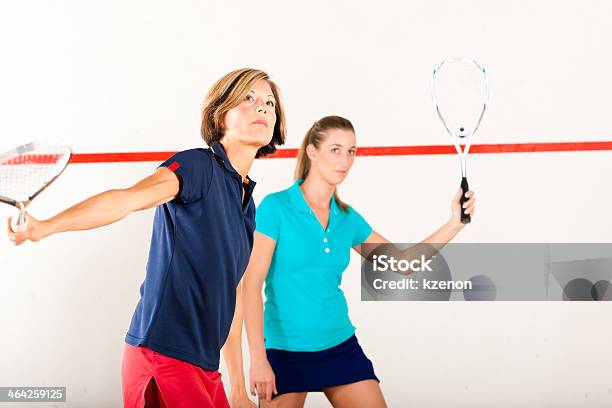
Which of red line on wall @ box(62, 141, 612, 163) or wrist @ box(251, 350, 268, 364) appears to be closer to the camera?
wrist @ box(251, 350, 268, 364)

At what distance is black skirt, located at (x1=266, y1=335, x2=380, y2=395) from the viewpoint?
85.4 inches

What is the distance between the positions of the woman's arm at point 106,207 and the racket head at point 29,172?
10 cm

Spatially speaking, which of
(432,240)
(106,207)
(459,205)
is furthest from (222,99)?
(432,240)

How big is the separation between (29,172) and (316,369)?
0.98 metres

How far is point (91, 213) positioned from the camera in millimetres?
1254

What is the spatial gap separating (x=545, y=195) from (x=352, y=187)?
0.74 metres

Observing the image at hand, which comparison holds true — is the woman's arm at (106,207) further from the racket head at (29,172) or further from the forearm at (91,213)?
the racket head at (29,172)

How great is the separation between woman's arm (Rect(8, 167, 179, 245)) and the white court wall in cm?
164

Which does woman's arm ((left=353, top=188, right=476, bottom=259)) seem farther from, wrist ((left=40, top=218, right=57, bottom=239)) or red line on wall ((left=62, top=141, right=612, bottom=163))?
wrist ((left=40, top=218, right=57, bottom=239))

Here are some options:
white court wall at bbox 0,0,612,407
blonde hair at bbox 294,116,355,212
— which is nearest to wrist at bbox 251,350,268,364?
blonde hair at bbox 294,116,355,212

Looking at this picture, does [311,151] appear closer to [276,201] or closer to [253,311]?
[276,201]

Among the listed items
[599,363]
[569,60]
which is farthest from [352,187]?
[599,363]

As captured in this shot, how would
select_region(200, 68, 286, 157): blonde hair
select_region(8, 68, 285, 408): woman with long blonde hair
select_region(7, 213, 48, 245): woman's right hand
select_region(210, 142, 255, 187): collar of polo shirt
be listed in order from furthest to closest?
select_region(200, 68, 286, 157): blonde hair, select_region(210, 142, 255, 187): collar of polo shirt, select_region(8, 68, 285, 408): woman with long blonde hair, select_region(7, 213, 48, 245): woman's right hand

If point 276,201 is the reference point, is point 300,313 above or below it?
below
